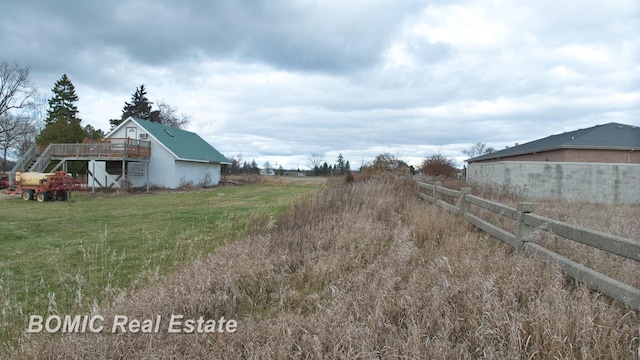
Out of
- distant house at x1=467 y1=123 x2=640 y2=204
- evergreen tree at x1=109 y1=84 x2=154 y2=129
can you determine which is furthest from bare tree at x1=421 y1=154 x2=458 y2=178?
evergreen tree at x1=109 y1=84 x2=154 y2=129

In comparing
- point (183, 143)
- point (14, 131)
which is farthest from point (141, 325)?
point (14, 131)

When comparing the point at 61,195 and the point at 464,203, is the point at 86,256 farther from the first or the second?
the point at 61,195

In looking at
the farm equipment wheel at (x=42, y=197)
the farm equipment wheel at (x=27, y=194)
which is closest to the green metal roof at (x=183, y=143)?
the farm equipment wheel at (x=27, y=194)

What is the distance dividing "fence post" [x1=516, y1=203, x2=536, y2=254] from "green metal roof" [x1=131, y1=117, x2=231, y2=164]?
27.3m

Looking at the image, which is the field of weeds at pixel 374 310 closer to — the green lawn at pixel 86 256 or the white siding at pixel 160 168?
the green lawn at pixel 86 256

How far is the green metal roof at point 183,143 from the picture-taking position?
29344mm

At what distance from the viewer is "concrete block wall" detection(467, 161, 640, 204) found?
17.9 m

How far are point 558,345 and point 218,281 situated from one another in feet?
10.7

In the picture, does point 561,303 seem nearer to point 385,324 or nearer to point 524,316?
point 524,316

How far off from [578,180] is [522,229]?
1711 cm

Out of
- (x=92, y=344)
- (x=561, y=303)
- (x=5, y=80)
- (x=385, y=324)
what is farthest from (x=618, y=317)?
(x=5, y=80)

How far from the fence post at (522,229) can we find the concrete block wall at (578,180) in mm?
13954

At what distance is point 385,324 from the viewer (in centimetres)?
314

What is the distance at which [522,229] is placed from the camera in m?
4.56
